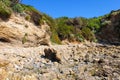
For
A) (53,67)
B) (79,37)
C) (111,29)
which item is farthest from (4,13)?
(111,29)

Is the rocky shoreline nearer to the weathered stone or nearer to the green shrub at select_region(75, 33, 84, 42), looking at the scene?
the weathered stone

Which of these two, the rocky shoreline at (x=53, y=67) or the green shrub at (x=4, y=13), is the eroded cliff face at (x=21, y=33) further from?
the rocky shoreline at (x=53, y=67)

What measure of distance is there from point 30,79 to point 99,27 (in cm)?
4070

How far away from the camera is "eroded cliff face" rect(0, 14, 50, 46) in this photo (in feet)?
68.8

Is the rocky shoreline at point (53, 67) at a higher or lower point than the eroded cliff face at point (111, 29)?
lower

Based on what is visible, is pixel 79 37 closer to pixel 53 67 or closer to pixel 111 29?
pixel 111 29

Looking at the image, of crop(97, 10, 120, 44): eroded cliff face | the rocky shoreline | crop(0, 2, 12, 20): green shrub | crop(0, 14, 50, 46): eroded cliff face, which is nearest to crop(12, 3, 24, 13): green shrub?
crop(0, 14, 50, 46): eroded cliff face

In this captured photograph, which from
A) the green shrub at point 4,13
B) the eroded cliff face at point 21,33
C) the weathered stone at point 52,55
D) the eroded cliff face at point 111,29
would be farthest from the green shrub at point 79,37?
the weathered stone at point 52,55

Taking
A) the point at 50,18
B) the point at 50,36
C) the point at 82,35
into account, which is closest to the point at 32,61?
the point at 50,36

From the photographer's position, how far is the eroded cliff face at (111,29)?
155 feet

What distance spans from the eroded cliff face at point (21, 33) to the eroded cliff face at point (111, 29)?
75.3 ft

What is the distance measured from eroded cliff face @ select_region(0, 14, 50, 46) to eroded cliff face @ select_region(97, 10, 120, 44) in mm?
22956

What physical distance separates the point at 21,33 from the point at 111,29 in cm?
2930

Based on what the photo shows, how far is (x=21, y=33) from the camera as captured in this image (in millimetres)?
22672
